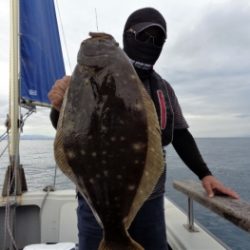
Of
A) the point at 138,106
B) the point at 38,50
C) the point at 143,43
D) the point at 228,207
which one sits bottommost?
the point at 228,207

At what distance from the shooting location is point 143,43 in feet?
6.72

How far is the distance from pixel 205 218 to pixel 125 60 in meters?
7.59

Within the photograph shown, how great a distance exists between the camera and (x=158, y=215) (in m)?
2.09

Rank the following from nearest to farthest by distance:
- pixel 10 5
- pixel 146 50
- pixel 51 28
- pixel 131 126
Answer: pixel 131 126
pixel 146 50
pixel 10 5
pixel 51 28

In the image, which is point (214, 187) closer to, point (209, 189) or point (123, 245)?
point (209, 189)

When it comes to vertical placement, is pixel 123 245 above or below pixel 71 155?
below

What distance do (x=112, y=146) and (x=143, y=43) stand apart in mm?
824

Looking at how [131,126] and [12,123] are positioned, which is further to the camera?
[12,123]

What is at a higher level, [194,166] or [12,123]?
[12,123]

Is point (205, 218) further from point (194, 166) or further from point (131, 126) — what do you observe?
point (131, 126)

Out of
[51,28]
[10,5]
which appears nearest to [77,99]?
[10,5]

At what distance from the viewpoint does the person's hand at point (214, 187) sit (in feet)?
8.02

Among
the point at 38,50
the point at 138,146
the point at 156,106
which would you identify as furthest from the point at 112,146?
the point at 38,50

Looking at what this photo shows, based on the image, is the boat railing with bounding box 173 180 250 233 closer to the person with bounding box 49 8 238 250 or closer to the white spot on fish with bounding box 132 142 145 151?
the person with bounding box 49 8 238 250
